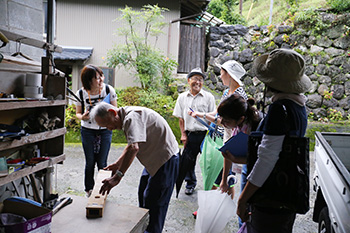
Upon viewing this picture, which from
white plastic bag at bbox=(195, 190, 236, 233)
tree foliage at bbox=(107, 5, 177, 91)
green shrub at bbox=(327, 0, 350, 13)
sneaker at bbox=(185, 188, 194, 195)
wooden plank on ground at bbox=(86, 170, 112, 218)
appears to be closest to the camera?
wooden plank on ground at bbox=(86, 170, 112, 218)

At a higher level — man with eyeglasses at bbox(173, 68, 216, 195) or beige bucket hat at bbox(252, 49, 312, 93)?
beige bucket hat at bbox(252, 49, 312, 93)

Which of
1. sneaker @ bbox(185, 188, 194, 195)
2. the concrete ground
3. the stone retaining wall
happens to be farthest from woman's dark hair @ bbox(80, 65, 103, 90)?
the stone retaining wall

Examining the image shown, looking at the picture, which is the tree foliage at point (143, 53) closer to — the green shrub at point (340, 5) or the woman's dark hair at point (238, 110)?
the green shrub at point (340, 5)

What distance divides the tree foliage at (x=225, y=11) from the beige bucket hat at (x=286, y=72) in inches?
516

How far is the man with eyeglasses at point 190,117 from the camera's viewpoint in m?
3.91

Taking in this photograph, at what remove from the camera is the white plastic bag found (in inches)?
95.2

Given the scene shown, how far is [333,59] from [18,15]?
9766 millimetres

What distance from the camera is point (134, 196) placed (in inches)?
161

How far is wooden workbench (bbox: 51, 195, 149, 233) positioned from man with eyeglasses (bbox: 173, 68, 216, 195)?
1858 mm

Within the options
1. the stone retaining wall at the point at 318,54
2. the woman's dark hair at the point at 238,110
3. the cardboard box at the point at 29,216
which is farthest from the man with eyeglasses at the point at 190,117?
the stone retaining wall at the point at 318,54

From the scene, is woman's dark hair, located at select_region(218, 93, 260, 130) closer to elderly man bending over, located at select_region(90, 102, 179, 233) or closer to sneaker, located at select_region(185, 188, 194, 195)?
elderly man bending over, located at select_region(90, 102, 179, 233)

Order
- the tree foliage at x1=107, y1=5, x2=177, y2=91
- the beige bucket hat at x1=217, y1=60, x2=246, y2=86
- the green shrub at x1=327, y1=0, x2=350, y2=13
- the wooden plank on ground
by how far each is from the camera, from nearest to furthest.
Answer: the wooden plank on ground → the beige bucket hat at x1=217, y1=60, x2=246, y2=86 → the tree foliage at x1=107, y1=5, x2=177, y2=91 → the green shrub at x1=327, y1=0, x2=350, y2=13

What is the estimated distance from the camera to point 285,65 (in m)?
1.70

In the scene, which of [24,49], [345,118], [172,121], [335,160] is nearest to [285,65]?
[335,160]
